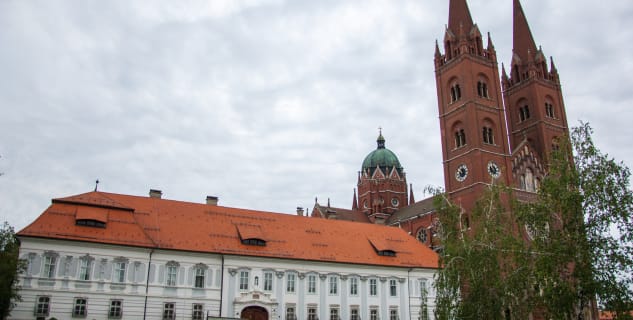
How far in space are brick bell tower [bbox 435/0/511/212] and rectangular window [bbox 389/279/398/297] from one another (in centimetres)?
1731

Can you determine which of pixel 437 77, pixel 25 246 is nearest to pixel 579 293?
pixel 25 246

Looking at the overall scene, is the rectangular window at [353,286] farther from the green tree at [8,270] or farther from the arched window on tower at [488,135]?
the arched window on tower at [488,135]

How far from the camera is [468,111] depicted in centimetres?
6606

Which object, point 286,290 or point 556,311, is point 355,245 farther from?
point 556,311

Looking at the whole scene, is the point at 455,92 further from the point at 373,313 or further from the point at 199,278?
the point at 199,278

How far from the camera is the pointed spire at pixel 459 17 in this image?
236 feet

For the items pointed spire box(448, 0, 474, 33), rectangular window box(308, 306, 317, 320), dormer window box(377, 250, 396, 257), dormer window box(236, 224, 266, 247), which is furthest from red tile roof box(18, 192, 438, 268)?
pointed spire box(448, 0, 474, 33)

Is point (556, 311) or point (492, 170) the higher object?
point (492, 170)

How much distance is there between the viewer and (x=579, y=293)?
25.0 m

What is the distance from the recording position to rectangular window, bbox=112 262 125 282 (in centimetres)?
3825

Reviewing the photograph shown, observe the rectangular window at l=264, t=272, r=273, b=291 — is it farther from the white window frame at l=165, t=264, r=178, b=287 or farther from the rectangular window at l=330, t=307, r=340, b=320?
the white window frame at l=165, t=264, r=178, b=287

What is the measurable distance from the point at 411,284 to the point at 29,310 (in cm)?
2943

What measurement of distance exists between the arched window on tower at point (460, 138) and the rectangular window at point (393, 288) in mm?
24396

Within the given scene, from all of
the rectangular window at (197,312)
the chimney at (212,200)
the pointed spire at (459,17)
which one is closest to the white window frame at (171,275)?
the rectangular window at (197,312)
